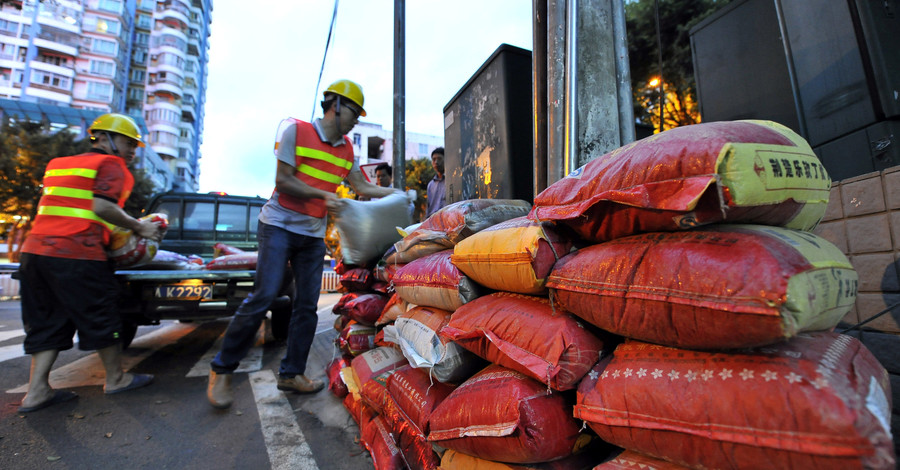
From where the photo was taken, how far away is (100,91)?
126ft

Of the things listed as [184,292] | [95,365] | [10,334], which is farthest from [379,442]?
[10,334]

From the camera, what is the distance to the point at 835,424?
63cm

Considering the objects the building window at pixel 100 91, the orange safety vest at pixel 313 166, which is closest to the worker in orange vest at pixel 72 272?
the orange safety vest at pixel 313 166

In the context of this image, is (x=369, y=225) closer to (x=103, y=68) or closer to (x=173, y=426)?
(x=173, y=426)

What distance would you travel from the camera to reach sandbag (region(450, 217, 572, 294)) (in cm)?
124

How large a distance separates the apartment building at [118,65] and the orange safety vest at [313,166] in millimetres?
34987

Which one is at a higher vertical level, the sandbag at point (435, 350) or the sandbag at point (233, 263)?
the sandbag at point (233, 263)

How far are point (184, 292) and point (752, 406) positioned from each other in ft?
11.7

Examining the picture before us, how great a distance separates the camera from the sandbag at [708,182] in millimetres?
866

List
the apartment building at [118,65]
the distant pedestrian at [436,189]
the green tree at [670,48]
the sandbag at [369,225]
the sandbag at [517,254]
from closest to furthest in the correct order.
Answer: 1. the sandbag at [517,254]
2. the sandbag at [369,225]
3. the distant pedestrian at [436,189]
4. the green tree at [670,48]
5. the apartment building at [118,65]

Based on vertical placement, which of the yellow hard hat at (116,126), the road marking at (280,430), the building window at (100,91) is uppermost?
the building window at (100,91)

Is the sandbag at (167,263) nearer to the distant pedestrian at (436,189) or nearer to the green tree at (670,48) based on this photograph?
the distant pedestrian at (436,189)

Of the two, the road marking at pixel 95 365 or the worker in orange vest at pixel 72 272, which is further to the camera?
the road marking at pixel 95 365

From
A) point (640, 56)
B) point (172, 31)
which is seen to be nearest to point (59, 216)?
point (640, 56)
